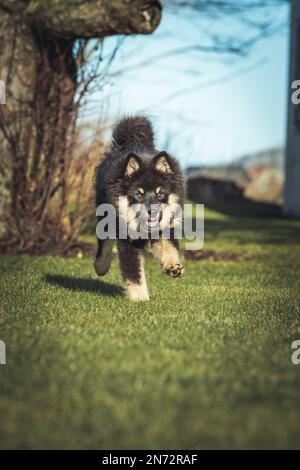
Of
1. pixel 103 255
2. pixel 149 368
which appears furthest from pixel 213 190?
pixel 149 368

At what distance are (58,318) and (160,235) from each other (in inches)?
55.6

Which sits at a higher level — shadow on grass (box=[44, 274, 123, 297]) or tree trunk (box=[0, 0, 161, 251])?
tree trunk (box=[0, 0, 161, 251])

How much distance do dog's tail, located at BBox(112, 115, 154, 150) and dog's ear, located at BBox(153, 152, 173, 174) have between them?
27.1 inches

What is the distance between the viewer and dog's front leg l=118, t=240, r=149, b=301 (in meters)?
5.27

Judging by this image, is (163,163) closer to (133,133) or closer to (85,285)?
(133,133)

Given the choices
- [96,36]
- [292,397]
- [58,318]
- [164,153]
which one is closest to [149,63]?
[96,36]

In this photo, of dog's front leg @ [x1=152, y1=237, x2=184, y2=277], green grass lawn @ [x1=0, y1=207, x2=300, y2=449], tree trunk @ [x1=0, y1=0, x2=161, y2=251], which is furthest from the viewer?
tree trunk @ [x1=0, y1=0, x2=161, y2=251]

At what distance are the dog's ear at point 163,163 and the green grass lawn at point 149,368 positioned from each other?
1.12 metres

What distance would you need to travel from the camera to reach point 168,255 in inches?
210

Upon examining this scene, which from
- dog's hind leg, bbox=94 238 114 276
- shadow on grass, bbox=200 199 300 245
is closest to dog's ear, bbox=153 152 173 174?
dog's hind leg, bbox=94 238 114 276

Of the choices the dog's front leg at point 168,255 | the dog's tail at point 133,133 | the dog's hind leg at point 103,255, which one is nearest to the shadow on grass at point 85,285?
the dog's hind leg at point 103,255

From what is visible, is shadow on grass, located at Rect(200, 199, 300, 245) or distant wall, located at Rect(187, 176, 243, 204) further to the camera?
distant wall, located at Rect(187, 176, 243, 204)

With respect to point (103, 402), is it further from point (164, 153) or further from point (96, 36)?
point (96, 36)

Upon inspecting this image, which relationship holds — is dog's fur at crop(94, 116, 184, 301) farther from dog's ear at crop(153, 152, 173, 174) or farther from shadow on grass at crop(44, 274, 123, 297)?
shadow on grass at crop(44, 274, 123, 297)
